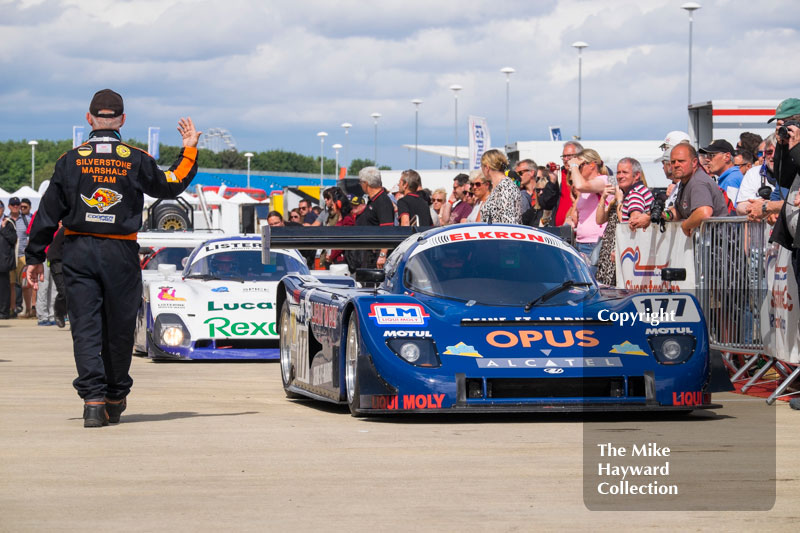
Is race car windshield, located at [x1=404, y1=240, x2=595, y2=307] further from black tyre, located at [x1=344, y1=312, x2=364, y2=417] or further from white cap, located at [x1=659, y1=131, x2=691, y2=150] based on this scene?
white cap, located at [x1=659, y1=131, x2=691, y2=150]

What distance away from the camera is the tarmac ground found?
5164 millimetres

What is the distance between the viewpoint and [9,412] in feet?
30.1

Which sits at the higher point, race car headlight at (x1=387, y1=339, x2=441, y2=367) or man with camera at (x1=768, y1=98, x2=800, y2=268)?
man with camera at (x1=768, y1=98, x2=800, y2=268)

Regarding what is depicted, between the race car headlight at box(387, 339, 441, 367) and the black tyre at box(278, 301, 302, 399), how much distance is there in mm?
2460

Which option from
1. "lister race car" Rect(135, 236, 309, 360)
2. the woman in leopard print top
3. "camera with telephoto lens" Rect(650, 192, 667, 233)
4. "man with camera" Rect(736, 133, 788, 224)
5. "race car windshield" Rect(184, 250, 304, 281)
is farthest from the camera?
"race car windshield" Rect(184, 250, 304, 281)

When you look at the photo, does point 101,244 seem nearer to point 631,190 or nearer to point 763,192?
point 763,192

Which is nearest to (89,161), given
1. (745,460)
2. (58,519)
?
(58,519)

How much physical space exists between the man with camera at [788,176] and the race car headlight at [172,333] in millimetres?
6873

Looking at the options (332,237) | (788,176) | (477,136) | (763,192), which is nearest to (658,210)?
(763,192)

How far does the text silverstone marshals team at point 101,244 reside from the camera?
8.34 meters

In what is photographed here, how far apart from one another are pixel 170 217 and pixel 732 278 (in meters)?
22.3

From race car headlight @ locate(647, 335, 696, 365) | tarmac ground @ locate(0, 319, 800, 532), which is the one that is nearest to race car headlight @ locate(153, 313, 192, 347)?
tarmac ground @ locate(0, 319, 800, 532)

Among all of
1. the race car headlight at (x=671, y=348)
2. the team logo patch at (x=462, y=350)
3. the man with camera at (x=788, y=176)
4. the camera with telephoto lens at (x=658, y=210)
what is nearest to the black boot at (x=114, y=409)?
the team logo patch at (x=462, y=350)

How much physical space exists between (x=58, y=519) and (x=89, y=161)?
3.63 meters
